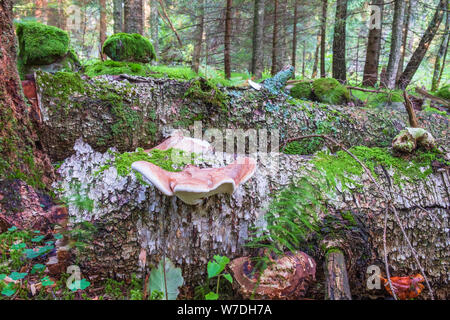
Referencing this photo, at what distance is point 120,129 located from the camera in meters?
3.09

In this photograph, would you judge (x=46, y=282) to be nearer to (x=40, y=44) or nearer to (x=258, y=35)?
(x=40, y=44)

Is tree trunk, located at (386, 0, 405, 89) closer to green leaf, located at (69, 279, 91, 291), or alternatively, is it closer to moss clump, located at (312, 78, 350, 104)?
moss clump, located at (312, 78, 350, 104)

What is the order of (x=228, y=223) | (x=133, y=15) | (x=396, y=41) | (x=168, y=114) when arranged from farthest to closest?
1. (x=396, y=41)
2. (x=133, y=15)
3. (x=168, y=114)
4. (x=228, y=223)

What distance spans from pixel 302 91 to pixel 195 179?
4214 mm

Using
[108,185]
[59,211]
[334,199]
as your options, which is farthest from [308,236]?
[59,211]

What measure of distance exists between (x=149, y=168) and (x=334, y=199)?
149cm

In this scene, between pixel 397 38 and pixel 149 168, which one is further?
pixel 397 38

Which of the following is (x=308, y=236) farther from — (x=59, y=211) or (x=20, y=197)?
(x=20, y=197)

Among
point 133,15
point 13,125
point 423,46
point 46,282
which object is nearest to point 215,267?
point 46,282

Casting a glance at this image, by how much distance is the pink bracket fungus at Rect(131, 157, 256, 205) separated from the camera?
153 cm

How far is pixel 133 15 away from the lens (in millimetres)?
6590

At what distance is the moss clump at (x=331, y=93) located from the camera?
16.3 feet

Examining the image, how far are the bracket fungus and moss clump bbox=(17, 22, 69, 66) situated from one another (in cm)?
438

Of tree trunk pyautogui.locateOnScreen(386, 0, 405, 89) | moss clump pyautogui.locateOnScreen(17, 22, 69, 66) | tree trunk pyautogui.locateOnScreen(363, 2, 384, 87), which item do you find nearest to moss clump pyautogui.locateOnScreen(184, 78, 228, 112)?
moss clump pyautogui.locateOnScreen(17, 22, 69, 66)
